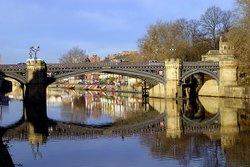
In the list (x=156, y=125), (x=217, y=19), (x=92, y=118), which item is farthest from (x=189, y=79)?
(x=156, y=125)

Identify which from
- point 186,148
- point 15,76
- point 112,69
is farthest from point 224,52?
point 186,148

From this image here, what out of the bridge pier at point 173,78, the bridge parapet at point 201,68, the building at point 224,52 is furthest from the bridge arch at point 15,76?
the building at point 224,52

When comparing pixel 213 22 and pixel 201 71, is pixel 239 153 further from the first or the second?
pixel 213 22

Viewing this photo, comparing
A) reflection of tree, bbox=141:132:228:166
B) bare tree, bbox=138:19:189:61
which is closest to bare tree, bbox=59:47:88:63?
bare tree, bbox=138:19:189:61

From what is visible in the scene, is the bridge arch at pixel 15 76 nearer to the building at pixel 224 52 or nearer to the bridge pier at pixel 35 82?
the bridge pier at pixel 35 82

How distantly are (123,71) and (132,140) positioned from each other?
33.0 m

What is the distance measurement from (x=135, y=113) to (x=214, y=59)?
27.1 metres

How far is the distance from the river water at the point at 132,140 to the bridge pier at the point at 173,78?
17.4m

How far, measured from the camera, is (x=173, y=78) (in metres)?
62.2

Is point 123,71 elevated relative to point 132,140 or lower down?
elevated

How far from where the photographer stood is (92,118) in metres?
43.2

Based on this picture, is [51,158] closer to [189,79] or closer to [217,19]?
[189,79]

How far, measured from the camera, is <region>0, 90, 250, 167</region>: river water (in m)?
21.4

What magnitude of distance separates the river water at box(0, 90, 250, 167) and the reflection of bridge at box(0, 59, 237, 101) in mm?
13962
